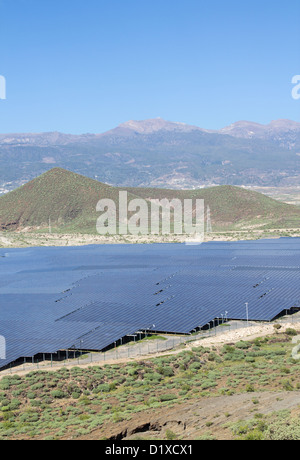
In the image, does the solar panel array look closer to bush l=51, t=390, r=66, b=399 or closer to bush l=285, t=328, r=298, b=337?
bush l=285, t=328, r=298, b=337

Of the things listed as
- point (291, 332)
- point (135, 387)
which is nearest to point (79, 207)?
point (291, 332)

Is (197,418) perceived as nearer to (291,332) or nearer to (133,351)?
(133,351)

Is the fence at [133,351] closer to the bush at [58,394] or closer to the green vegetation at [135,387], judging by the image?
the green vegetation at [135,387]

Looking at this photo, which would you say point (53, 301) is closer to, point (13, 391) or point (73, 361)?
point (73, 361)


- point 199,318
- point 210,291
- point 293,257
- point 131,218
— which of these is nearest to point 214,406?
point 199,318

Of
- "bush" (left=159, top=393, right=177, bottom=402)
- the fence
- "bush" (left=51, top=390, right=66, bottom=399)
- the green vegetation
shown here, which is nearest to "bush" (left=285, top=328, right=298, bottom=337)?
the fence
